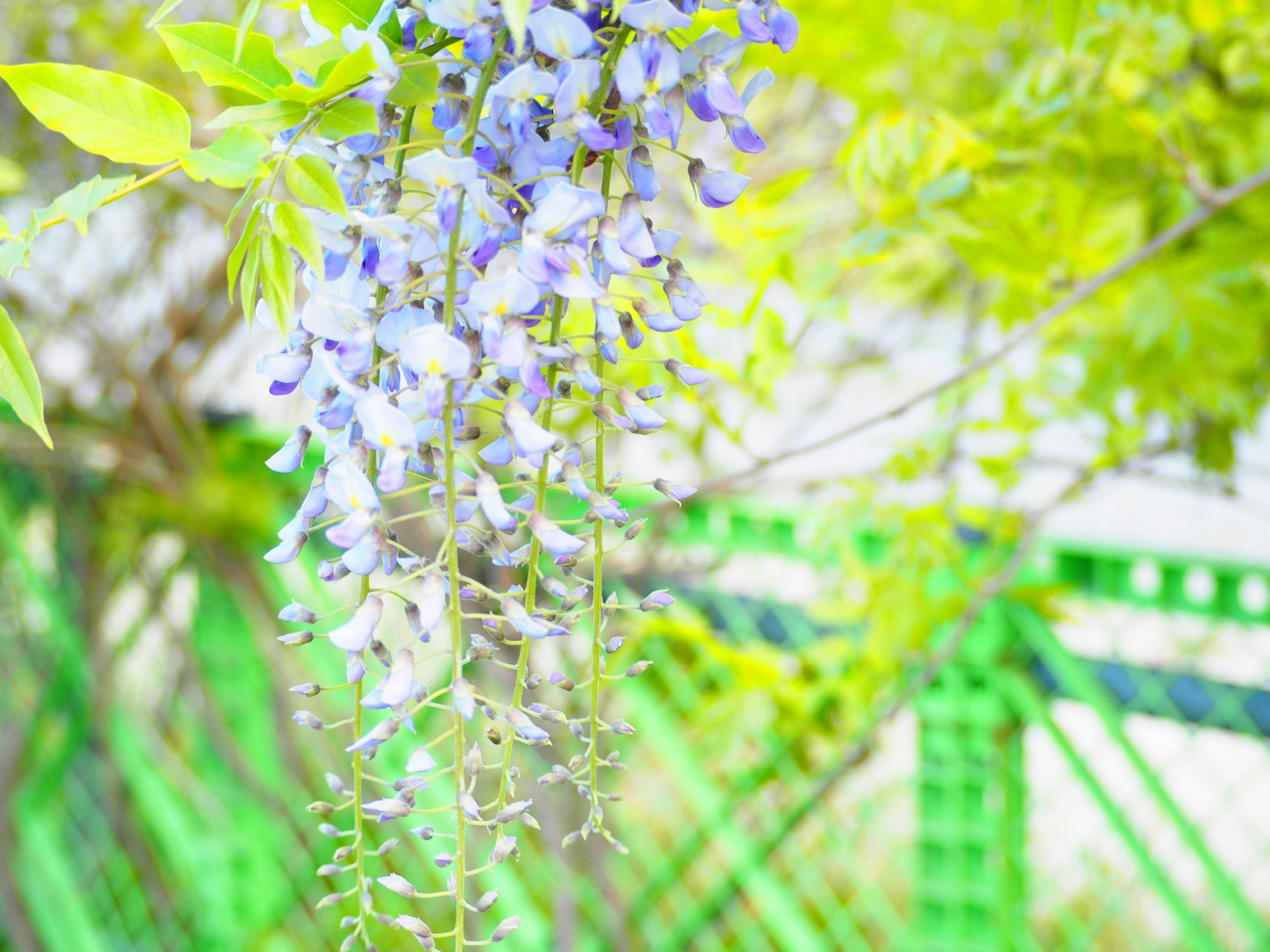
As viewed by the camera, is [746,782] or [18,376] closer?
[18,376]

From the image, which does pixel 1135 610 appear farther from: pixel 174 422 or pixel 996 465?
pixel 174 422

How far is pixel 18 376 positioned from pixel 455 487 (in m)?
0.16

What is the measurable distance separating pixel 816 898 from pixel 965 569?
1.96 feet

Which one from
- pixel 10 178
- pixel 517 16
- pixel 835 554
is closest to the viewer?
pixel 517 16

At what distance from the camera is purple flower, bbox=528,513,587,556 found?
28 cm

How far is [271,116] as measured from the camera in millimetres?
281

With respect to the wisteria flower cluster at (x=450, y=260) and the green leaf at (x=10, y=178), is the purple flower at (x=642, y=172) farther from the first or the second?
the green leaf at (x=10, y=178)

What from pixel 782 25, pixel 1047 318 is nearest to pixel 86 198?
pixel 782 25

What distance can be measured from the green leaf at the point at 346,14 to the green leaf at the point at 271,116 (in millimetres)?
28

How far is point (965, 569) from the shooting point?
0.93 metres

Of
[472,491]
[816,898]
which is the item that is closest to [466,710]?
[472,491]

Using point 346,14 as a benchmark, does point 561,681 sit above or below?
below

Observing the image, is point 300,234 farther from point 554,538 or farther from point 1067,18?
point 1067,18

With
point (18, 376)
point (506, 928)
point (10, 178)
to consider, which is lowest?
point (506, 928)
